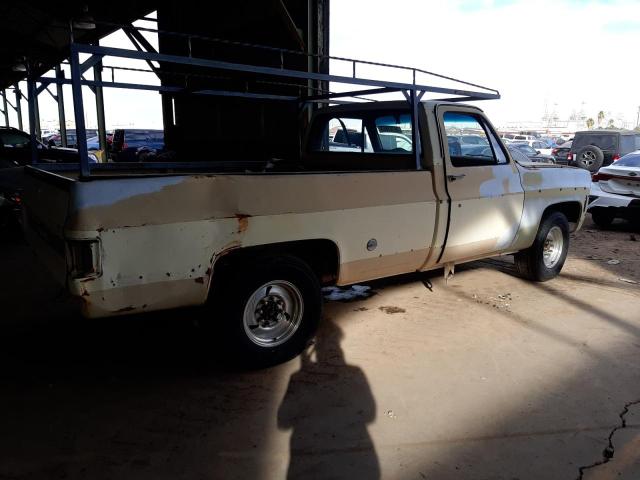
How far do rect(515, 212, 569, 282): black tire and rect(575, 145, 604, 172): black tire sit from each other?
394 inches

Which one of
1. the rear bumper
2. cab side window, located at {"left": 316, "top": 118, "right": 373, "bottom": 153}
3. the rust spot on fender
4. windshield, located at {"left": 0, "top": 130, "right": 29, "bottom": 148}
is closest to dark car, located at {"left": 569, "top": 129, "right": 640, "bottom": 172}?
the rear bumper

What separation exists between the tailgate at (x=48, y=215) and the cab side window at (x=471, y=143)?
10.2 feet

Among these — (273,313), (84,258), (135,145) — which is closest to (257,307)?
(273,313)

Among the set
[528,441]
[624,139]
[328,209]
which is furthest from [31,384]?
[624,139]

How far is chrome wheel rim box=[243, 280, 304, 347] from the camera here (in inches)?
138

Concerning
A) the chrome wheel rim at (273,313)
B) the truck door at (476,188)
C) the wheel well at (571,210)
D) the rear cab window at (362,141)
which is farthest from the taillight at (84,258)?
the wheel well at (571,210)

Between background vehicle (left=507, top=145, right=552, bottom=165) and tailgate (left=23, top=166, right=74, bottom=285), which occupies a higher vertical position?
background vehicle (left=507, top=145, right=552, bottom=165)

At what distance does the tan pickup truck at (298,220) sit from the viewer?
9.25ft

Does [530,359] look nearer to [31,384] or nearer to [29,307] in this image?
[31,384]

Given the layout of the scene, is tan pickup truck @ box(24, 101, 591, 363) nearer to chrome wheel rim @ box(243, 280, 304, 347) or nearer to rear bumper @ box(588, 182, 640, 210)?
chrome wheel rim @ box(243, 280, 304, 347)

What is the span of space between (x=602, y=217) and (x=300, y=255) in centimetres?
758

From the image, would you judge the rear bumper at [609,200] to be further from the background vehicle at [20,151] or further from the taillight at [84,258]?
the background vehicle at [20,151]

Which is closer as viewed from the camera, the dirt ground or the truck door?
the dirt ground

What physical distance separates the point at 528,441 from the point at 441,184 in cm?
214
